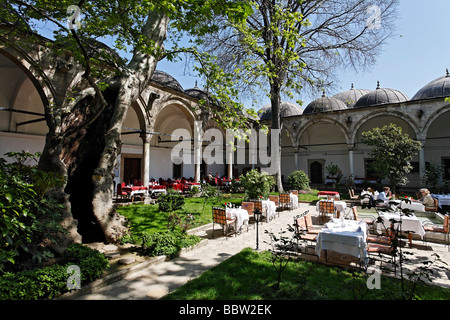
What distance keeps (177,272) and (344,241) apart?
10.3 ft

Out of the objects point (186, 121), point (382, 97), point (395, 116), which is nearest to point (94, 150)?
point (186, 121)

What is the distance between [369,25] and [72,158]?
44.5ft

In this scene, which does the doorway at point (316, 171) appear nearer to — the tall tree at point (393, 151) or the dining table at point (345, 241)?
the tall tree at point (393, 151)

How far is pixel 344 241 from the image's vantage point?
4.31 metres

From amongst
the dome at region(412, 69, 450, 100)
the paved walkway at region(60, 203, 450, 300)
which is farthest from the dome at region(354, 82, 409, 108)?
the paved walkway at region(60, 203, 450, 300)

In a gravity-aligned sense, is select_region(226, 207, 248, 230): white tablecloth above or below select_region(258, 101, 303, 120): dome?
below

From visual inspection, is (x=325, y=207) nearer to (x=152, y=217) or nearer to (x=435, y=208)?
(x=435, y=208)

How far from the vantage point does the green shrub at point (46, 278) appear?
258cm

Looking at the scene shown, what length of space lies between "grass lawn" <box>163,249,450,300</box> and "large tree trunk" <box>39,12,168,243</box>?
8.62 ft

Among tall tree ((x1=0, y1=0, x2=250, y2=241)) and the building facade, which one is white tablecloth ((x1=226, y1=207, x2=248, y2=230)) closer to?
tall tree ((x1=0, y1=0, x2=250, y2=241))

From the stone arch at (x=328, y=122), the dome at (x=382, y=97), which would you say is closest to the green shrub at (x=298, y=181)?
the stone arch at (x=328, y=122)

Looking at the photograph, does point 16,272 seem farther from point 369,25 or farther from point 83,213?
point 369,25

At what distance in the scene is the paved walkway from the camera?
315 cm

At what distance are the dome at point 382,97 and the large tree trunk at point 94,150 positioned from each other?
17771mm
